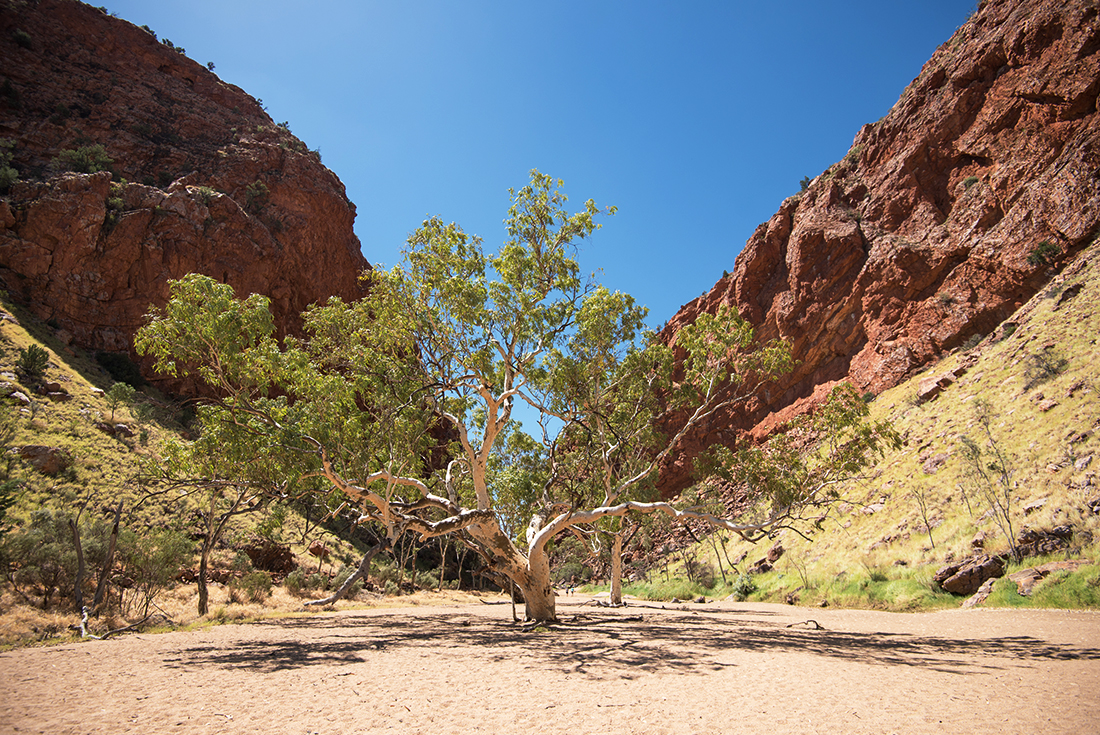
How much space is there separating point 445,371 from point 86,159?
2374 inches

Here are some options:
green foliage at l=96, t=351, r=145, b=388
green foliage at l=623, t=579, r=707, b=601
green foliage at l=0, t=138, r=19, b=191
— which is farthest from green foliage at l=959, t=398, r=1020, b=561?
green foliage at l=0, t=138, r=19, b=191

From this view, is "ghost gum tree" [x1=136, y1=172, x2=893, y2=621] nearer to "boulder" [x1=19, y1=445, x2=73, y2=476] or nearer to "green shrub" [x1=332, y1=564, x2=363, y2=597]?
"green shrub" [x1=332, y1=564, x2=363, y2=597]

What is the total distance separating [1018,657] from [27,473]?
118ft

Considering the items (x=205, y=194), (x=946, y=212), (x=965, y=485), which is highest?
(x=205, y=194)

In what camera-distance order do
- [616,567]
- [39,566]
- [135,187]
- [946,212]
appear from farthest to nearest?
[135,187], [946,212], [616,567], [39,566]

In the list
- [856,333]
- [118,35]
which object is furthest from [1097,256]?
[118,35]

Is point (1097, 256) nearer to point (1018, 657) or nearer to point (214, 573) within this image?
point (1018, 657)

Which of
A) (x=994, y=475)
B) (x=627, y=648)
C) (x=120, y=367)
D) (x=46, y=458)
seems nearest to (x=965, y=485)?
(x=994, y=475)

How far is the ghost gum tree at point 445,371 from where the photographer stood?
1111 cm

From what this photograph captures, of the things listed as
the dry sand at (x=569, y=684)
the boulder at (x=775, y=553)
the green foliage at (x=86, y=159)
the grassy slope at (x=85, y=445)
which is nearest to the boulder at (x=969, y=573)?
the dry sand at (x=569, y=684)

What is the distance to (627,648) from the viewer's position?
30.8 feet

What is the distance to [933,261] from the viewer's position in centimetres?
4356

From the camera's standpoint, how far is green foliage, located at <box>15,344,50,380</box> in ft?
102

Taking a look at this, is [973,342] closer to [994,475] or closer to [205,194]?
[994,475]
